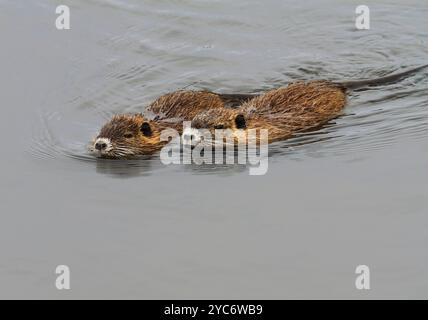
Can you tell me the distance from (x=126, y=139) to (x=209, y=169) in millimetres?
922

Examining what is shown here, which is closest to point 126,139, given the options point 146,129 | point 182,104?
point 146,129

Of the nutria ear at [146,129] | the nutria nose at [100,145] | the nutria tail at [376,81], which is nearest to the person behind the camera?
the nutria nose at [100,145]

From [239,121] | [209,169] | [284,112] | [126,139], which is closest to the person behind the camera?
[209,169]

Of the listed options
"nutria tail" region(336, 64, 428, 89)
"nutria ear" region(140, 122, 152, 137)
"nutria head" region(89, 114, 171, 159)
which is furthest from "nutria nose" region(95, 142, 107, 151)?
"nutria tail" region(336, 64, 428, 89)

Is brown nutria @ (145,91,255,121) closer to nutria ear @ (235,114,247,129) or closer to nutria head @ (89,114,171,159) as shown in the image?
nutria head @ (89,114,171,159)

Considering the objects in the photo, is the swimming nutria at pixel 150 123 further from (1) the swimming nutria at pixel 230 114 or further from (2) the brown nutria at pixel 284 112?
(2) the brown nutria at pixel 284 112

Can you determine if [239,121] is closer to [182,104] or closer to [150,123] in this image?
[150,123]

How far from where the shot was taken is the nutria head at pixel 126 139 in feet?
26.5

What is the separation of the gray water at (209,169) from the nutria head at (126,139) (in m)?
0.14

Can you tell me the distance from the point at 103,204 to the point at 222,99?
328cm

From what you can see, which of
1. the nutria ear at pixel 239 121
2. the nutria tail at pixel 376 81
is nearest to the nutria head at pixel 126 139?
the nutria ear at pixel 239 121

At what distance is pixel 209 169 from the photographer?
7820 millimetres

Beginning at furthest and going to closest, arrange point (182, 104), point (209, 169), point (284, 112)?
point (182, 104)
point (284, 112)
point (209, 169)

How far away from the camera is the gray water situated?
593 centimetres
